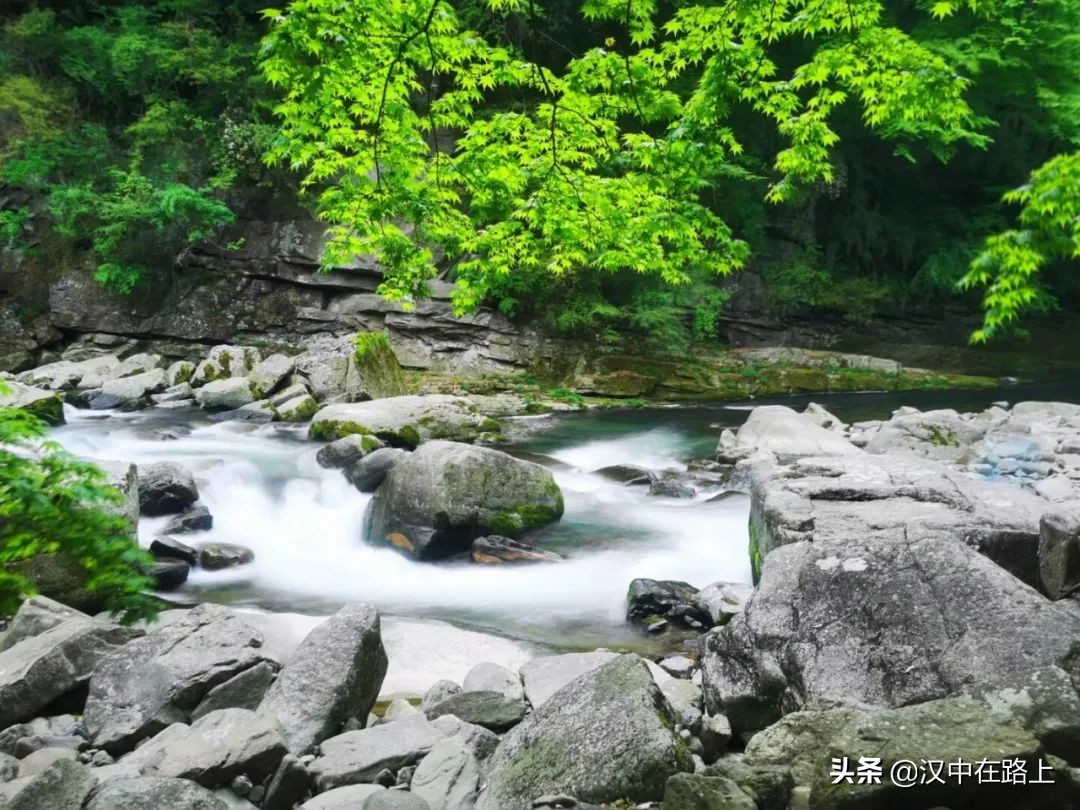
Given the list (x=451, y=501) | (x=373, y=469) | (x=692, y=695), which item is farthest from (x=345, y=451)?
(x=692, y=695)

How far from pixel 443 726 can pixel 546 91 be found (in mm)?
3615

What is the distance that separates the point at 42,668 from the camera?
430 cm

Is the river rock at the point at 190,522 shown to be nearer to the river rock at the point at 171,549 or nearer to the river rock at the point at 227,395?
the river rock at the point at 171,549

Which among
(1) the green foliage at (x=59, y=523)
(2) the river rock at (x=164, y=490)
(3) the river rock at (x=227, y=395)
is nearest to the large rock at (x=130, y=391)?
(3) the river rock at (x=227, y=395)

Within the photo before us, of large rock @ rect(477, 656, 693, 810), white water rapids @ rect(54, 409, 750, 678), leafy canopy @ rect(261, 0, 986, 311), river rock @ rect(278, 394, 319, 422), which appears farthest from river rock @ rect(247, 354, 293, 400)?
large rock @ rect(477, 656, 693, 810)

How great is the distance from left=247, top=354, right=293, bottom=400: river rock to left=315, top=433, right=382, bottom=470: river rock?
509 centimetres

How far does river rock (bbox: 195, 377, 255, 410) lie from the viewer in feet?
46.8

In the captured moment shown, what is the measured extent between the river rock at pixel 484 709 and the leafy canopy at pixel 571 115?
2.74m

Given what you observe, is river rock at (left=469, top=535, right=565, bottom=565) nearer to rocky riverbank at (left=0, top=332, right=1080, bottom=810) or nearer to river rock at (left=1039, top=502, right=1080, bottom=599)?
rocky riverbank at (left=0, top=332, right=1080, bottom=810)

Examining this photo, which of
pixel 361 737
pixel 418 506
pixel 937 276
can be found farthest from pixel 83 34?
pixel 937 276

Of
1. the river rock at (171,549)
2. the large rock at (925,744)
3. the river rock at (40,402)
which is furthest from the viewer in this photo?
the river rock at (40,402)

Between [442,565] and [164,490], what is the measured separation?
328 centimetres

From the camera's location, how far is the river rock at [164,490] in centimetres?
795

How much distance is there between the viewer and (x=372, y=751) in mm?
3621
